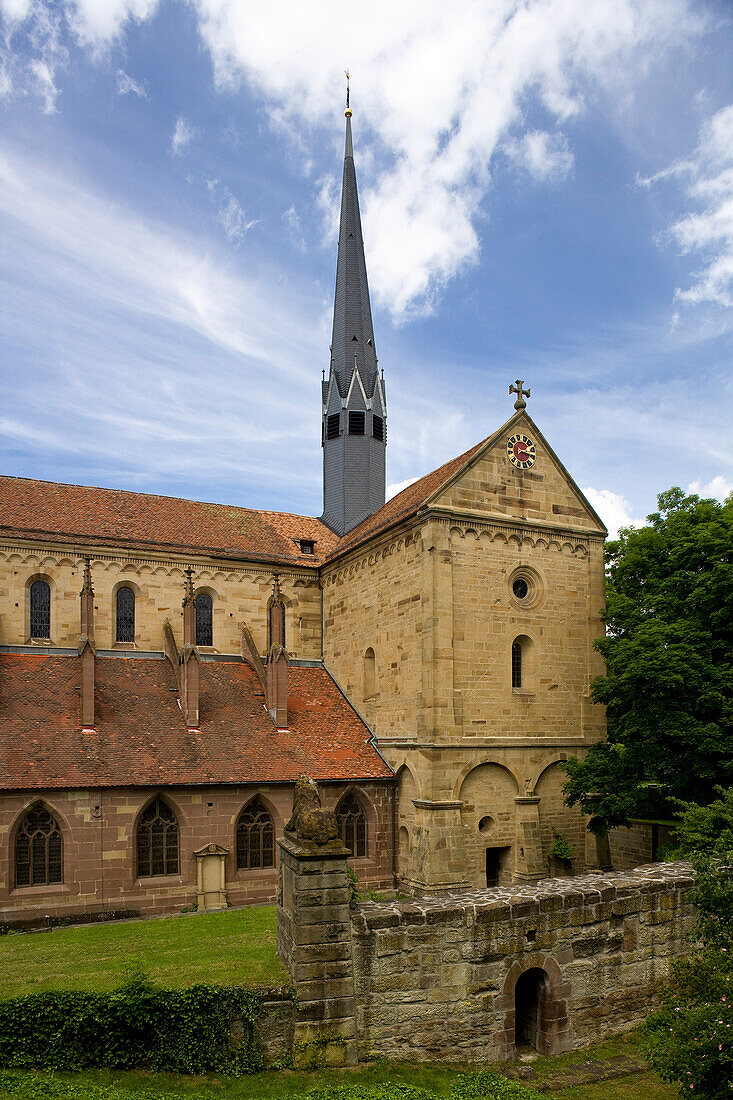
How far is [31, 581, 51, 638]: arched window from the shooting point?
2827cm

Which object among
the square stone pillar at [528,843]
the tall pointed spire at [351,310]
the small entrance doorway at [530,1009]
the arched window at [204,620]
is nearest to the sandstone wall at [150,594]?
the arched window at [204,620]

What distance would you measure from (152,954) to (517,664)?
14951 millimetres

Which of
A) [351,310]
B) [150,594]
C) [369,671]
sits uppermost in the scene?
[351,310]

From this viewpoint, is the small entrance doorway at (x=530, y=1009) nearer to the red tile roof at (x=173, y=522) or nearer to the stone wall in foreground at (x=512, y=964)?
the stone wall in foreground at (x=512, y=964)

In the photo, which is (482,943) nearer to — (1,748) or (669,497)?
(1,748)

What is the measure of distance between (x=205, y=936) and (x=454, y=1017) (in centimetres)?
608

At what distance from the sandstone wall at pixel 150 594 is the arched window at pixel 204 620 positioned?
0.61ft

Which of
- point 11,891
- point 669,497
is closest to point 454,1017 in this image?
point 11,891

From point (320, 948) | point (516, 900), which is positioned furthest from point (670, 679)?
point (320, 948)

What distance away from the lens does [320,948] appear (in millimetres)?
11742

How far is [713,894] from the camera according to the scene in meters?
11.3

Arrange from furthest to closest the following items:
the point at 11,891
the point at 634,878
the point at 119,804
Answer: the point at 119,804 → the point at 11,891 → the point at 634,878

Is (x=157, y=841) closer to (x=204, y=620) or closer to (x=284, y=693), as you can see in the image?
(x=284, y=693)

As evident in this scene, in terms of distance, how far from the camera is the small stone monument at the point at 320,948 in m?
11.6
